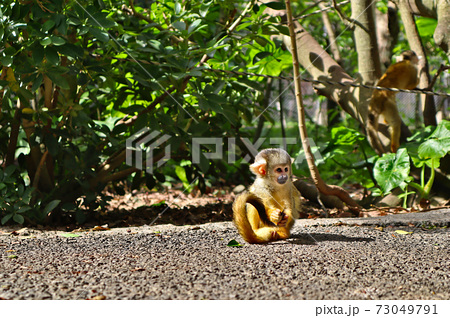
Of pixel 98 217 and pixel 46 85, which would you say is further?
pixel 98 217

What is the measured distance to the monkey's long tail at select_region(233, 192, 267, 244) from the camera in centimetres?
194

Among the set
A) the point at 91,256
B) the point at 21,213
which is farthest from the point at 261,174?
the point at 21,213

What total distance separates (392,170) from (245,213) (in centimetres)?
178

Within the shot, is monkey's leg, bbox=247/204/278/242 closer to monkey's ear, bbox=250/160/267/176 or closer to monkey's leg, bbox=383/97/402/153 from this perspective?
monkey's ear, bbox=250/160/267/176

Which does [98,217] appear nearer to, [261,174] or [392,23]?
[261,174]

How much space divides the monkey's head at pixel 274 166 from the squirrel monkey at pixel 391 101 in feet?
7.13

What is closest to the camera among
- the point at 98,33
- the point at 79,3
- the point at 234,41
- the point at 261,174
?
the point at 261,174

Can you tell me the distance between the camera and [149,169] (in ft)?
11.5

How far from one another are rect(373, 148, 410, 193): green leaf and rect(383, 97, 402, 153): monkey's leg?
0.46 m

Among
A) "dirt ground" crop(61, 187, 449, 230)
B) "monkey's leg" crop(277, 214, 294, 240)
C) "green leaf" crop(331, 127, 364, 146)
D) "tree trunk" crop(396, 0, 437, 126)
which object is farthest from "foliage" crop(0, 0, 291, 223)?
"tree trunk" crop(396, 0, 437, 126)

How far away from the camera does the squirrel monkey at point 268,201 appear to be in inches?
74.2

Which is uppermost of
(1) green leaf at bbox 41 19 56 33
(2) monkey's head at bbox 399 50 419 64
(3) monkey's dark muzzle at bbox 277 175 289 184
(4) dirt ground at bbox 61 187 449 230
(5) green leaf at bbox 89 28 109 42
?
(1) green leaf at bbox 41 19 56 33

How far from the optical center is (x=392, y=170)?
11.1 feet

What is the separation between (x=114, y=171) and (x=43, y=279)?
6.76 feet
